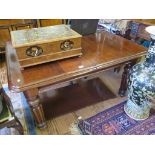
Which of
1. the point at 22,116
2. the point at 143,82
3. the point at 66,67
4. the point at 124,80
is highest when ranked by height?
the point at 66,67

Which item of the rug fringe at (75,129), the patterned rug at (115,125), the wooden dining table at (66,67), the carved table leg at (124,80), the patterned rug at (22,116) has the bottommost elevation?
the patterned rug at (22,116)

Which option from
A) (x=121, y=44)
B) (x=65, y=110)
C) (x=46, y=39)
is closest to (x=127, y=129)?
(x=65, y=110)

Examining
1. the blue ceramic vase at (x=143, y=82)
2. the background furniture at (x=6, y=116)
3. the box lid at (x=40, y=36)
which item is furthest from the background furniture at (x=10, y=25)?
the blue ceramic vase at (x=143, y=82)

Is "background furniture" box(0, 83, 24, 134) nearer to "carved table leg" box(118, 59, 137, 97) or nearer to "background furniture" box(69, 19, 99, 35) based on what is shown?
"background furniture" box(69, 19, 99, 35)

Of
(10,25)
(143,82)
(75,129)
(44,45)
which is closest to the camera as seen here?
(44,45)

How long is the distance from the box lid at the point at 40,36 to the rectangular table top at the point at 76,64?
167mm

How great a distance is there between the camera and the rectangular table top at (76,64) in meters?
0.96

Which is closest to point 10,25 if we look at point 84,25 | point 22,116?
point 84,25

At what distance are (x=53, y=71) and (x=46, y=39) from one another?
22 centimetres

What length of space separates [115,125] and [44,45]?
904 mm

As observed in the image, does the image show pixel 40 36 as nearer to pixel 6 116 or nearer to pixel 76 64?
pixel 76 64

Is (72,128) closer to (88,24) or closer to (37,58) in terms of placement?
(37,58)

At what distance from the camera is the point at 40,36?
1090 millimetres

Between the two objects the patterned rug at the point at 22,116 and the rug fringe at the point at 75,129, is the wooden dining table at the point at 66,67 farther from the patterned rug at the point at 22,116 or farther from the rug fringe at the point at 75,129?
the rug fringe at the point at 75,129
